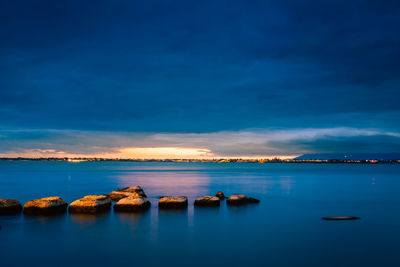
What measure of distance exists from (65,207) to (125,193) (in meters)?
5.31

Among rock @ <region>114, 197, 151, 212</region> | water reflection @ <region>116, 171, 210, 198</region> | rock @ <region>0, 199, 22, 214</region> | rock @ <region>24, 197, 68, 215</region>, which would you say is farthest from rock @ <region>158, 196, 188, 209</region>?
water reflection @ <region>116, 171, 210, 198</region>

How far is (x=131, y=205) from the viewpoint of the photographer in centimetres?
1780

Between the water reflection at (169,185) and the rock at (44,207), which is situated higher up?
the rock at (44,207)

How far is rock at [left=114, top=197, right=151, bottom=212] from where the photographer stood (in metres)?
17.4

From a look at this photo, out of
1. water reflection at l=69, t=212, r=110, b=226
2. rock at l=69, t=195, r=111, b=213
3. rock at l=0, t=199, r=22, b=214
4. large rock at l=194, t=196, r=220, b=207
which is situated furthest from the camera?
large rock at l=194, t=196, r=220, b=207

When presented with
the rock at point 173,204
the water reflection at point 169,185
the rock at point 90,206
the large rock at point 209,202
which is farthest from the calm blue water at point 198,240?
the water reflection at point 169,185

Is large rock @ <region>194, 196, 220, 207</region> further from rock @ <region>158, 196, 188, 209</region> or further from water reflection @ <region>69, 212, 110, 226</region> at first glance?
water reflection @ <region>69, 212, 110, 226</region>

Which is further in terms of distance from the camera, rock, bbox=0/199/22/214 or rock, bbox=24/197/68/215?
rock, bbox=0/199/22/214

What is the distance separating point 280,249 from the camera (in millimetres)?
11805

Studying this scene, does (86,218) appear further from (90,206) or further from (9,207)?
(9,207)

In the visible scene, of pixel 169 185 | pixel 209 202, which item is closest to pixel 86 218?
pixel 209 202

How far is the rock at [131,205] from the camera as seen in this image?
1742 cm

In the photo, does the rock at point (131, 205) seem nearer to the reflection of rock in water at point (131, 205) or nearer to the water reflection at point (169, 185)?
the reflection of rock in water at point (131, 205)

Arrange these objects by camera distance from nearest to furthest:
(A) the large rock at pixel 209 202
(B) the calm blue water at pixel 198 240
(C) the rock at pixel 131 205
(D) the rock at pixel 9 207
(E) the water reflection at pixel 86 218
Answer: (B) the calm blue water at pixel 198 240 < (E) the water reflection at pixel 86 218 < (D) the rock at pixel 9 207 < (C) the rock at pixel 131 205 < (A) the large rock at pixel 209 202
